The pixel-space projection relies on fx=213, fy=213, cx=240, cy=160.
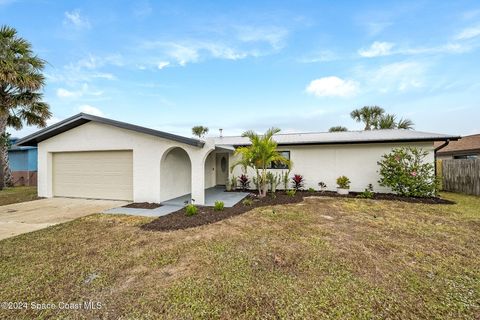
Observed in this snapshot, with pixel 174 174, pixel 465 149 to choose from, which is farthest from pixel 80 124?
pixel 465 149

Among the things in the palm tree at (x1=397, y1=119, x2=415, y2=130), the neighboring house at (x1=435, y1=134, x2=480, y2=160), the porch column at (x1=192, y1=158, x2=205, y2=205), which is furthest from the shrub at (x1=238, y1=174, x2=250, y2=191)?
the neighboring house at (x1=435, y1=134, x2=480, y2=160)

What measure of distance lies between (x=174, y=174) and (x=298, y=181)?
6686mm

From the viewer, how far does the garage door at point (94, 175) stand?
31.5ft

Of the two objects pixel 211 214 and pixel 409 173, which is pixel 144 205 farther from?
pixel 409 173

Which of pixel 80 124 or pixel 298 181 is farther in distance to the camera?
pixel 298 181

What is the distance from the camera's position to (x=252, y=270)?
3.56 m

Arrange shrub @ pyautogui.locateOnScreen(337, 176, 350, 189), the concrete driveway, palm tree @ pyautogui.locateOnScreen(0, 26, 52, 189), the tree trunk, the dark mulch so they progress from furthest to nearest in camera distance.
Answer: the tree trunk
shrub @ pyautogui.locateOnScreen(337, 176, 350, 189)
palm tree @ pyautogui.locateOnScreen(0, 26, 52, 189)
the dark mulch
the concrete driveway

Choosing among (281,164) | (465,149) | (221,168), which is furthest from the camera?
(465,149)

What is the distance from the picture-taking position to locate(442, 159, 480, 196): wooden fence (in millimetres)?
10871

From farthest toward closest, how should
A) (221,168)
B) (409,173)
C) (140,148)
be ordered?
1. (221,168)
2. (409,173)
3. (140,148)

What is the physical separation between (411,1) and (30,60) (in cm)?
1839

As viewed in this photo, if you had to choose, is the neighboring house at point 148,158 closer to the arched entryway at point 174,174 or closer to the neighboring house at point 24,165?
the arched entryway at point 174,174

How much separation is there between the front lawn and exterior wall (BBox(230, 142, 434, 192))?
533cm

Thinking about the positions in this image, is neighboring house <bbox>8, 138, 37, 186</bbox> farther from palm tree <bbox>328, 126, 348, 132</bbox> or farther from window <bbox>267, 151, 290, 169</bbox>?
palm tree <bbox>328, 126, 348, 132</bbox>
